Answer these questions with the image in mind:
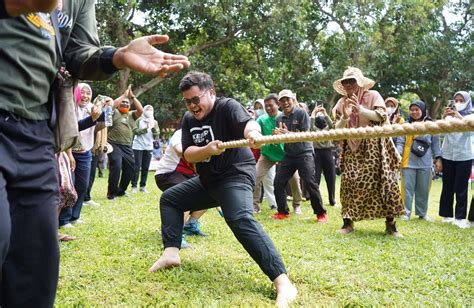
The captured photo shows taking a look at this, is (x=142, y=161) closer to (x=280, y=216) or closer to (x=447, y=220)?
(x=280, y=216)

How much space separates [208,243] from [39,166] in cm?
328

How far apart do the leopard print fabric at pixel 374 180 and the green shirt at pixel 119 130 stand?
445 centimetres

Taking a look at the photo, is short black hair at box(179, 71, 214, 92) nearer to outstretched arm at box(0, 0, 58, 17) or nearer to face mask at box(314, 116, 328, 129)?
outstretched arm at box(0, 0, 58, 17)

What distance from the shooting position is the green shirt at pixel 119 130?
830 centimetres

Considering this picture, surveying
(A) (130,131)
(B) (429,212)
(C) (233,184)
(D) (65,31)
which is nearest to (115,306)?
(C) (233,184)

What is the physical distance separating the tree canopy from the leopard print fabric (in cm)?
1200

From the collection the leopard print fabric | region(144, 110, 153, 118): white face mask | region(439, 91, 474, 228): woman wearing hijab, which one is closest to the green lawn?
the leopard print fabric

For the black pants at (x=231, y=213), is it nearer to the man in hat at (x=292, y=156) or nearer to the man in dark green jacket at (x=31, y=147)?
the man in dark green jacket at (x=31, y=147)

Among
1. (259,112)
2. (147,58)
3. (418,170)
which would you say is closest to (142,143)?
(259,112)

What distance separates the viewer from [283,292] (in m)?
3.02

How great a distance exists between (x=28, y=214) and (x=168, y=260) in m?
2.16

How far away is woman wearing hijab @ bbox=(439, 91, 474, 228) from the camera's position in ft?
21.1

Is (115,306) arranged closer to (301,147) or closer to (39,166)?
(39,166)

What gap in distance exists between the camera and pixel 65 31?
1.89m
